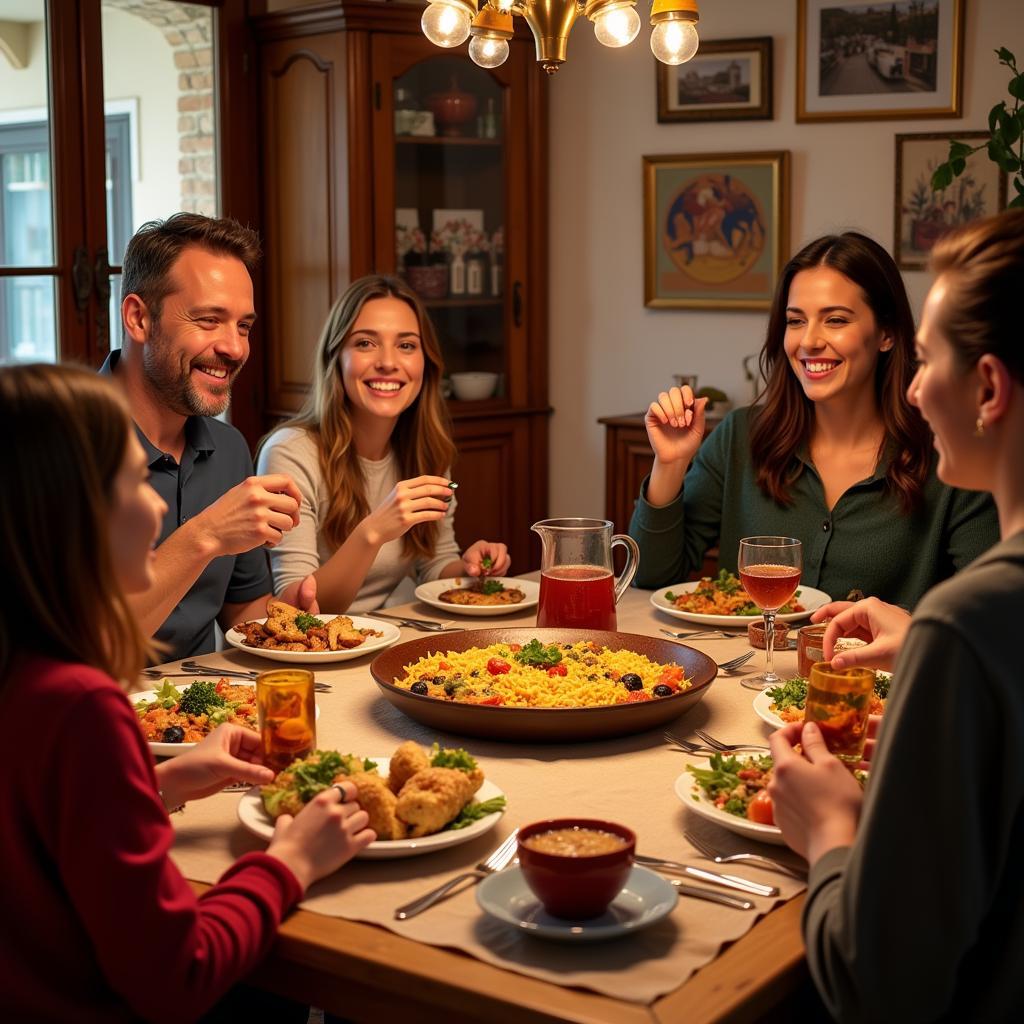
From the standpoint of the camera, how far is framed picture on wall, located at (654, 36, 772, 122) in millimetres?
4691

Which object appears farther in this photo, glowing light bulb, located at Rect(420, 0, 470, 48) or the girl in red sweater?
glowing light bulb, located at Rect(420, 0, 470, 48)

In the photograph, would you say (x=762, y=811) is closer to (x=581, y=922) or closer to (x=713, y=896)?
(x=713, y=896)

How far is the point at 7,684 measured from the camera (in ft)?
3.87

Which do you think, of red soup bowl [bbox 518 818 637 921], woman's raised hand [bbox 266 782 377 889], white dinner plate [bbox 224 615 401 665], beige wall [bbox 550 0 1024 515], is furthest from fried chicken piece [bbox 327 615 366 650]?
beige wall [bbox 550 0 1024 515]

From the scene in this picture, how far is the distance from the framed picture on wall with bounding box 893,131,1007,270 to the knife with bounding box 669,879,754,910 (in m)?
3.39

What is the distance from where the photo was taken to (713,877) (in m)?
1.38

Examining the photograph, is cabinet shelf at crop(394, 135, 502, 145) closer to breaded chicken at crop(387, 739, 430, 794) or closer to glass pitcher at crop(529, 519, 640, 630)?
glass pitcher at crop(529, 519, 640, 630)

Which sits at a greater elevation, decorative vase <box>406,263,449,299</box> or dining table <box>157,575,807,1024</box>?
decorative vase <box>406,263,449,299</box>

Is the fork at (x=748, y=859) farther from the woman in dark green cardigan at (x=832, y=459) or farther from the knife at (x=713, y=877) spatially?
the woman in dark green cardigan at (x=832, y=459)

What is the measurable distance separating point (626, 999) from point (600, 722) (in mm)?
614

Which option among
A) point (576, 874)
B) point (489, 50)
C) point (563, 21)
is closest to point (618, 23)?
point (563, 21)

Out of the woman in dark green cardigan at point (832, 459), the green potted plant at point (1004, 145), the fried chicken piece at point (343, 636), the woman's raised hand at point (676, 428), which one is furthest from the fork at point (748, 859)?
the green potted plant at point (1004, 145)

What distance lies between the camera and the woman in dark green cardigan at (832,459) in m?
2.65

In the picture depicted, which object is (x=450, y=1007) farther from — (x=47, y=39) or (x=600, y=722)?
(x=47, y=39)
